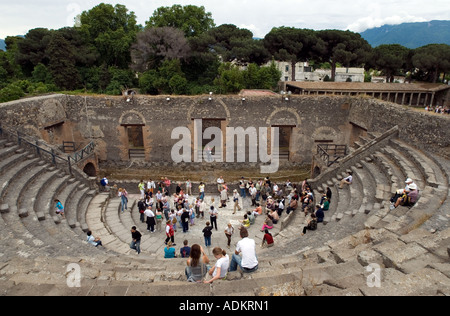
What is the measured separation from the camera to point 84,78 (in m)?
30.5

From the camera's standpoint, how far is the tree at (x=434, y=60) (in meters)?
30.6

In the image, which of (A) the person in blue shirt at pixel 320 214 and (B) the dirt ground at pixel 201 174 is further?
(B) the dirt ground at pixel 201 174

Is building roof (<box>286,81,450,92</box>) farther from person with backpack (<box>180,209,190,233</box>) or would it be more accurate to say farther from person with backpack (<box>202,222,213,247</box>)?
person with backpack (<box>202,222,213,247</box>)

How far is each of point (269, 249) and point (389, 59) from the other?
1318 inches

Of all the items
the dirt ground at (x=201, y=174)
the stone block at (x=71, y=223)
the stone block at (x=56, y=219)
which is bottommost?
the dirt ground at (x=201, y=174)

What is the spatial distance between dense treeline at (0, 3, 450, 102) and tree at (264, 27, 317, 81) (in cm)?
10

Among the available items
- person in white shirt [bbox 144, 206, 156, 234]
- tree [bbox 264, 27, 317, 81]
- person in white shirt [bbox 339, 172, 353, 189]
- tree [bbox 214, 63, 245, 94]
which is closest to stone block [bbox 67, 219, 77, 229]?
person in white shirt [bbox 144, 206, 156, 234]

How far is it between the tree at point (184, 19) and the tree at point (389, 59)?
70.3 ft

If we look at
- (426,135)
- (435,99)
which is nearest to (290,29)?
(435,99)

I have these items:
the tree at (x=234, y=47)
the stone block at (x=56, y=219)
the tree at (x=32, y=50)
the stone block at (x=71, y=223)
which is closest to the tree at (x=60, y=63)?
the tree at (x=32, y=50)

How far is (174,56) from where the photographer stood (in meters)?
29.4

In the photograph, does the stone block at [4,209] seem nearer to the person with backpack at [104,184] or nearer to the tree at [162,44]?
the person with backpack at [104,184]

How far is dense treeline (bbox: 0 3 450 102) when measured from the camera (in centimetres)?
2753

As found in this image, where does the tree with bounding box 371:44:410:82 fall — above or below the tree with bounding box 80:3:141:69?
below
